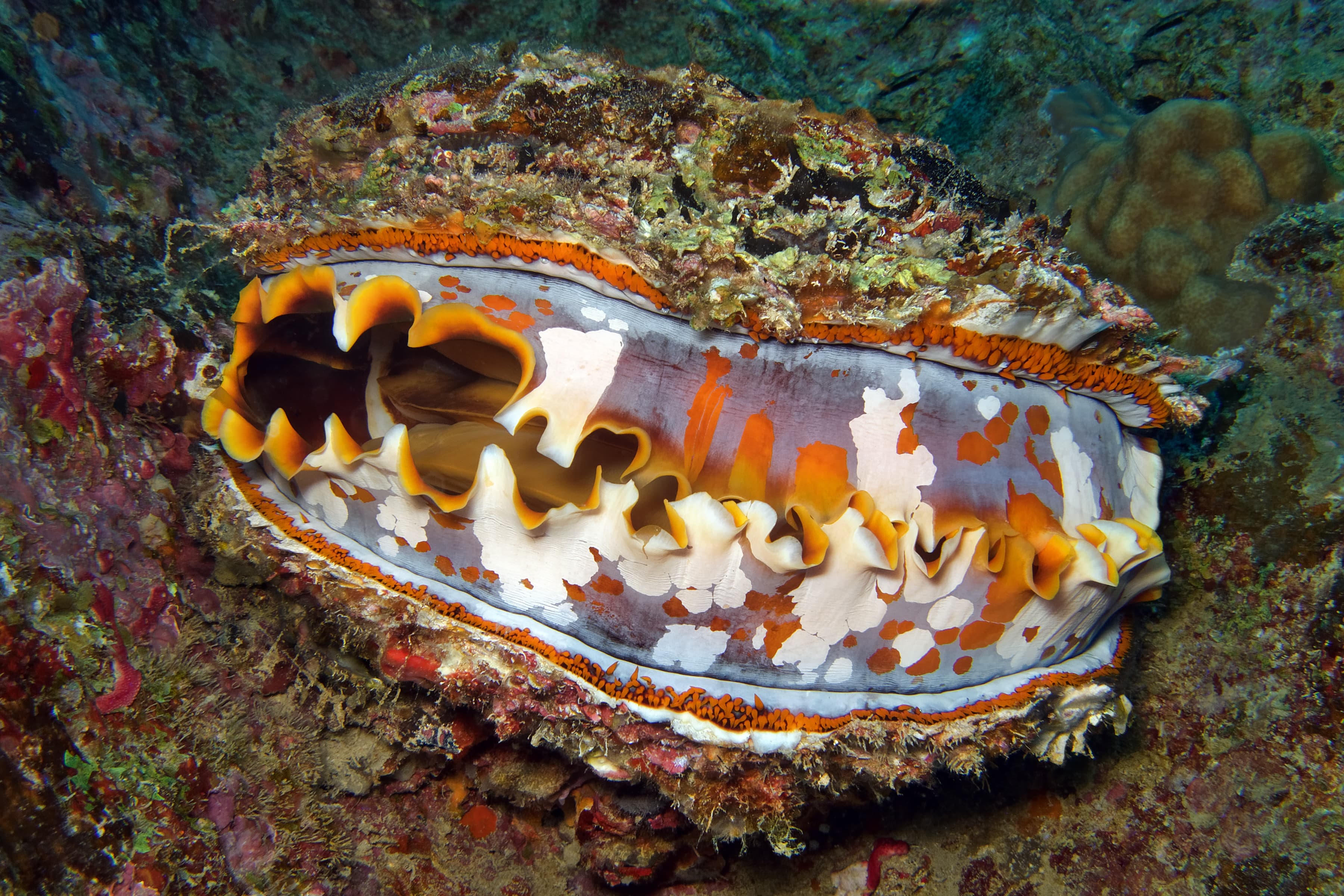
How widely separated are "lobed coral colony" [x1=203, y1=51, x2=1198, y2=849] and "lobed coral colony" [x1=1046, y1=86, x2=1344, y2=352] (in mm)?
1532

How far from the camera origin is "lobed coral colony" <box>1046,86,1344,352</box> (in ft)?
10.6

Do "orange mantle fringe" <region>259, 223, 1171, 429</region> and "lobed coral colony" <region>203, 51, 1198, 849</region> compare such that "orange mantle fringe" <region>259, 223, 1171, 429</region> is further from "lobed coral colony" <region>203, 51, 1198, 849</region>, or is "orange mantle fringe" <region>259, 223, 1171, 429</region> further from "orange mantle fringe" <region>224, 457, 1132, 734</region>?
"orange mantle fringe" <region>224, 457, 1132, 734</region>

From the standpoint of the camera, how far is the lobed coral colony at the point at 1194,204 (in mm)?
3219

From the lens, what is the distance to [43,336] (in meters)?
2.11

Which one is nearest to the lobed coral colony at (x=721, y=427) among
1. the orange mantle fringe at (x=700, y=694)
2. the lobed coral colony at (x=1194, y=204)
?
the orange mantle fringe at (x=700, y=694)

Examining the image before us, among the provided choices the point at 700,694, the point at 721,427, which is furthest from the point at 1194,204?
the point at 700,694

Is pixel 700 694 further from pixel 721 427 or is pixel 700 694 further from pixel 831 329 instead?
pixel 831 329

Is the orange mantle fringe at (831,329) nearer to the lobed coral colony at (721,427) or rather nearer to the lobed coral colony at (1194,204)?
the lobed coral colony at (721,427)

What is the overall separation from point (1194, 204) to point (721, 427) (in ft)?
11.2

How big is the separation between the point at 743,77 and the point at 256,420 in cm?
434

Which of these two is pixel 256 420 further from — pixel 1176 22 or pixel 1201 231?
pixel 1176 22

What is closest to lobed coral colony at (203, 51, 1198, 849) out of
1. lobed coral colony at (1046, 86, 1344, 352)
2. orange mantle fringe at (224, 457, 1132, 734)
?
orange mantle fringe at (224, 457, 1132, 734)

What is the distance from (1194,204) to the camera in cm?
347

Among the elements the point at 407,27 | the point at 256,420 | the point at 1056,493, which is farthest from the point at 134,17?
the point at 1056,493
